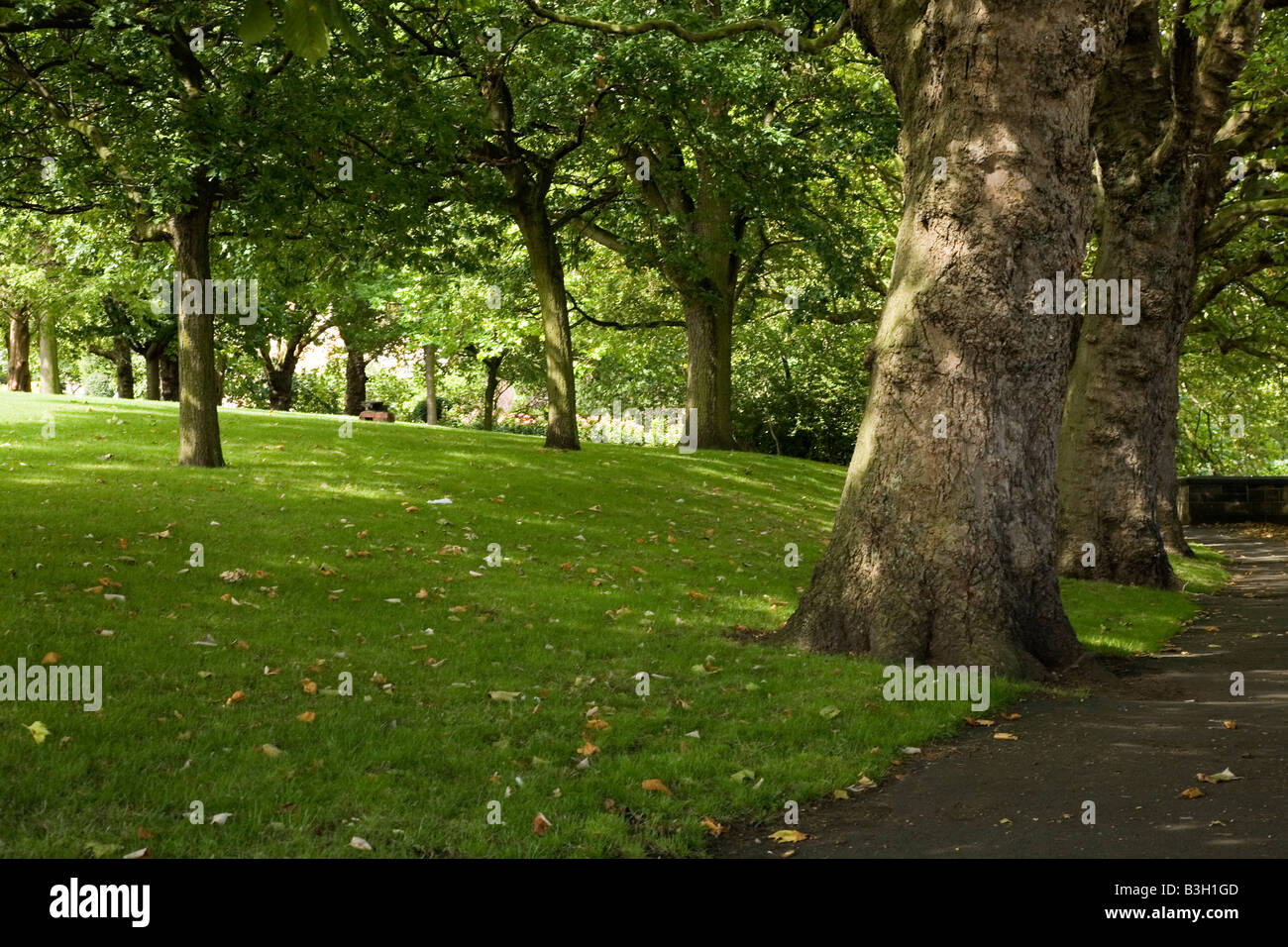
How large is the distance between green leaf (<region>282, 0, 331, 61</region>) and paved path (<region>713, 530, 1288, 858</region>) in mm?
4418

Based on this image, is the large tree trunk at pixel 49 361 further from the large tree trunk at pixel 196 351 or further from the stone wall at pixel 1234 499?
the stone wall at pixel 1234 499

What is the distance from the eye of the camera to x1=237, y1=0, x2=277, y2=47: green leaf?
4.04m

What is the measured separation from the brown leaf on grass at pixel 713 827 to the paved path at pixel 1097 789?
94 millimetres

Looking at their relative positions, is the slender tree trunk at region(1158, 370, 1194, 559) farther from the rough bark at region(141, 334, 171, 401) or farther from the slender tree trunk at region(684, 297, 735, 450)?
the rough bark at region(141, 334, 171, 401)

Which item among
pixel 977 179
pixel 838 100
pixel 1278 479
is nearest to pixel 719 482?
pixel 838 100

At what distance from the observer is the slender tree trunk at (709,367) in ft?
96.0

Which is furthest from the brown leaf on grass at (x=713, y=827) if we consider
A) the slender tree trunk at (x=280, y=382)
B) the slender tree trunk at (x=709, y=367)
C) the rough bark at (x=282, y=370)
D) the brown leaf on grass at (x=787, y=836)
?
the slender tree trunk at (x=280, y=382)

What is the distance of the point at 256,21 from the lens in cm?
404

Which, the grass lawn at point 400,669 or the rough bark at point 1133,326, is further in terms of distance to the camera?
the rough bark at point 1133,326

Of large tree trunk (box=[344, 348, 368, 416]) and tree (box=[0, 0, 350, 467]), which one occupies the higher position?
tree (box=[0, 0, 350, 467])

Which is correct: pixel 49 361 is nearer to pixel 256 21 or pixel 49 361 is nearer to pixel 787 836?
pixel 787 836

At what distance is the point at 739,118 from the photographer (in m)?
28.9

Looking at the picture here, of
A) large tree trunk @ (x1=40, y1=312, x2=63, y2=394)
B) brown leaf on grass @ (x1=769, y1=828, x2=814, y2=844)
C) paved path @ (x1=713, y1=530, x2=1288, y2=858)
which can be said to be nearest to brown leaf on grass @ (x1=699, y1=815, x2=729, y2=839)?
paved path @ (x1=713, y1=530, x2=1288, y2=858)
